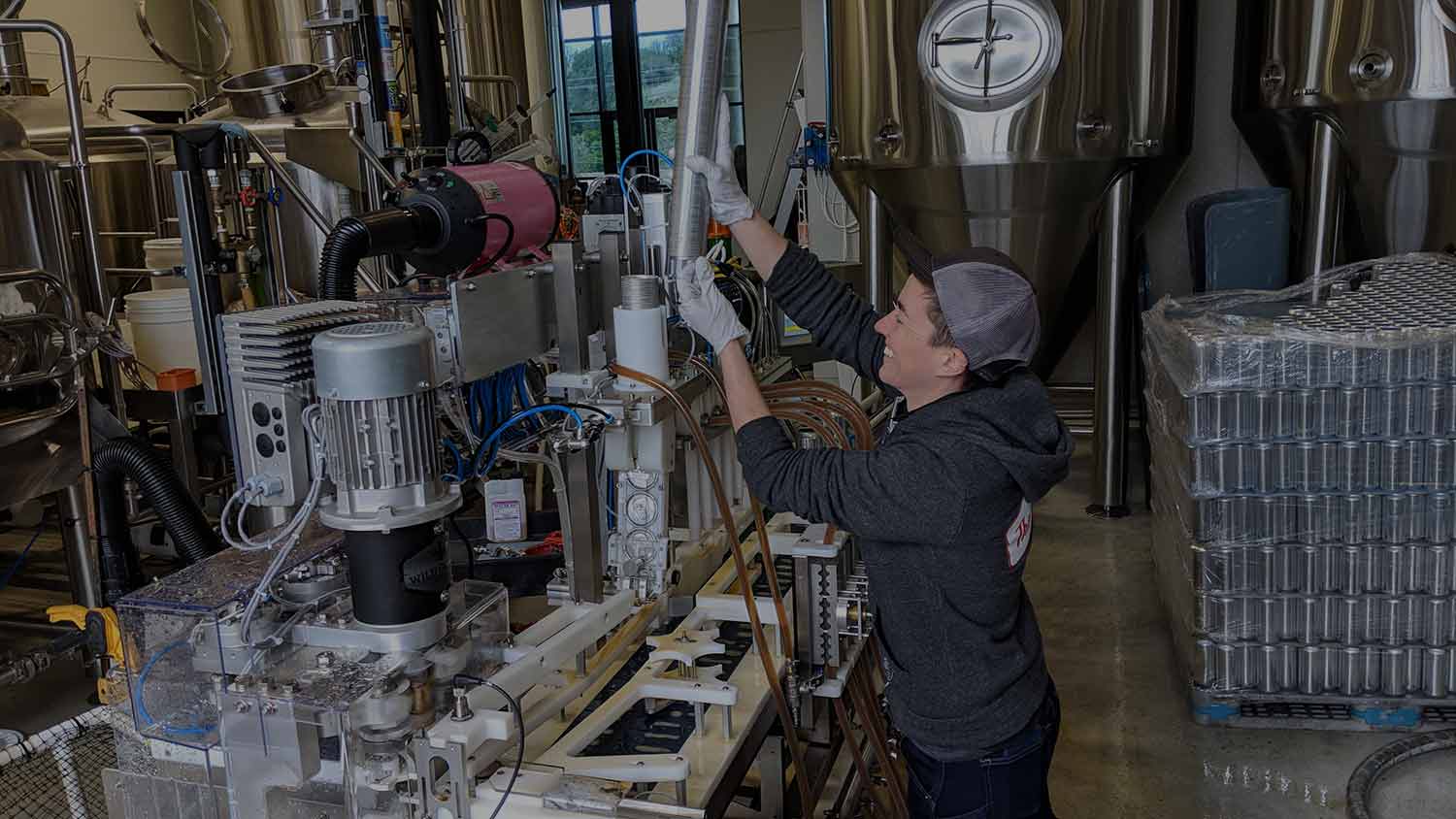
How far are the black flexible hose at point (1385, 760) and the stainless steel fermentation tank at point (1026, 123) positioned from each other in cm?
150

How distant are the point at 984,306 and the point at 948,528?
0.87 ft

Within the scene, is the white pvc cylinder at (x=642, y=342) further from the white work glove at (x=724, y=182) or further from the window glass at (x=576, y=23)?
the window glass at (x=576, y=23)

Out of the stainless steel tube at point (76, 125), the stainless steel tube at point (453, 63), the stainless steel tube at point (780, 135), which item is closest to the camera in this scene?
the stainless steel tube at point (76, 125)

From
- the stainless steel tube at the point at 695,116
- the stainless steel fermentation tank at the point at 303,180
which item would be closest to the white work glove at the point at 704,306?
the stainless steel tube at the point at 695,116

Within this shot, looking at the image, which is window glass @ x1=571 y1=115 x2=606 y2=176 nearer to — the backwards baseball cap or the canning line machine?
the canning line machine

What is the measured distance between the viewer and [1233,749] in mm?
2387

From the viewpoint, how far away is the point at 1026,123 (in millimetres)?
3324

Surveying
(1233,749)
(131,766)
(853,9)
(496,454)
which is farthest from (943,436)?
(853,9)

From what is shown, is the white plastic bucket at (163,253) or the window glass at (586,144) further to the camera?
the window glass at (586,144)

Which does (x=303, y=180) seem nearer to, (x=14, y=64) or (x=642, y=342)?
(x=14, y=64)

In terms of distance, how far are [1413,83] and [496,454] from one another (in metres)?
2.53

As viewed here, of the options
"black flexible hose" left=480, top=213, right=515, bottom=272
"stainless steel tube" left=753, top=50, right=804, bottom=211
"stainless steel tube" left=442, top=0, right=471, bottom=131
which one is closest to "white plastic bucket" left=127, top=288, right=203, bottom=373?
"stainless steel tube" left=442, top=0, right=471, bottom=131

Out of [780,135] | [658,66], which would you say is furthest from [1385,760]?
[658,66]

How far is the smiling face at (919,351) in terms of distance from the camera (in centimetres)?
138
